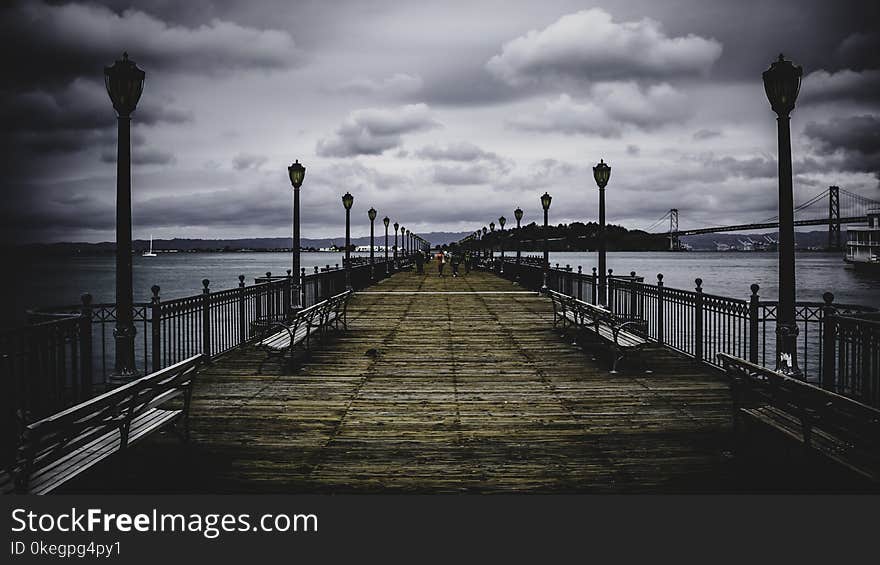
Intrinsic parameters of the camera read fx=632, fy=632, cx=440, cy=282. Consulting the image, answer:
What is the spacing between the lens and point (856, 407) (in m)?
4.24

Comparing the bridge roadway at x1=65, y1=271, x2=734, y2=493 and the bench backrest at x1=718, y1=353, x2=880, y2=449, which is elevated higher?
the bench backrest at x1=718, y1=353, x2=880, y2=449

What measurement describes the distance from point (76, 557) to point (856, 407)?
17.3ft

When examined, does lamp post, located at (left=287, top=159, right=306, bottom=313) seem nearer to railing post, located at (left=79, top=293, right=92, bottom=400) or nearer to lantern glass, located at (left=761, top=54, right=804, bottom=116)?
railing post, located at (left=79, top=293, right=92, bottom=400)

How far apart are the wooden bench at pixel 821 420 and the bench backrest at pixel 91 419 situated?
510 cm

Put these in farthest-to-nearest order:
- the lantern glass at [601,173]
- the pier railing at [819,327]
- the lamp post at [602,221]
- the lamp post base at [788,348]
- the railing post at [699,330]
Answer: the lantern glass at [601,173]
the lamp post at [602,221]
the railing post at [699,330]
the lamp post base at [788,348]
the pier railing at [819,327]

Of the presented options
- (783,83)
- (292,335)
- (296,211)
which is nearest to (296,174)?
(296,211)

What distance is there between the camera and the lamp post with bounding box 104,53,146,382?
25.9 feet

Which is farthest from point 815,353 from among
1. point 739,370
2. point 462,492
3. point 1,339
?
point 1,339

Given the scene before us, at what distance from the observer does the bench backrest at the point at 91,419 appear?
12.8 ft

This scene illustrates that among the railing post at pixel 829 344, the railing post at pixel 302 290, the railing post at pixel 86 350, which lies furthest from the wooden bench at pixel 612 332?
the railing post at pixel 302 290

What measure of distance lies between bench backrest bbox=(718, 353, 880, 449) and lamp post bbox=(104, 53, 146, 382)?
22.9 feet

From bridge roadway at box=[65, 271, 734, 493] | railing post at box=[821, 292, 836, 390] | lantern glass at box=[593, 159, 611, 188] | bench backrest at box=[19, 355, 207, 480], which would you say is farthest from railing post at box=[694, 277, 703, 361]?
bench backrest at box=[19, 355, 207, 480]

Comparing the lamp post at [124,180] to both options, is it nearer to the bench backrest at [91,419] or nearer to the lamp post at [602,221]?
the bench backrest at [91,419]

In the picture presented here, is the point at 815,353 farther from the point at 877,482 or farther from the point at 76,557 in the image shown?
the point at 76,557
